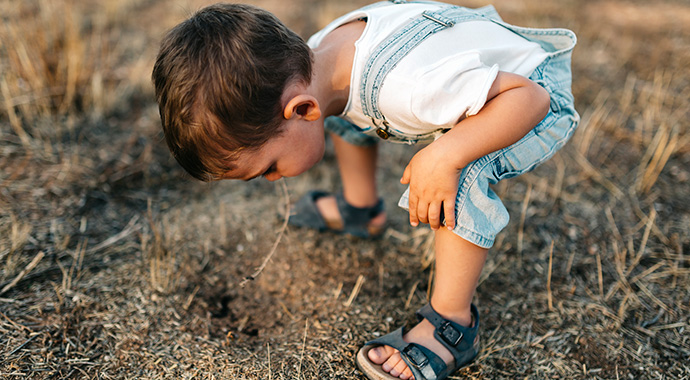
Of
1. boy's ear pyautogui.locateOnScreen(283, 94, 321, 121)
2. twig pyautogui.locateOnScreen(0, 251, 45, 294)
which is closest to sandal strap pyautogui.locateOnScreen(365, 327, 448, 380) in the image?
boy's ear pyautogui.locateOnScreen(283, 94, 321, 121)

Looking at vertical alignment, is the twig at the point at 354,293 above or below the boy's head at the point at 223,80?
below

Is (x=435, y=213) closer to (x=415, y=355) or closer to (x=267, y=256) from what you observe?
(x=415, y=355)

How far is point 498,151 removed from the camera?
1.49 metres

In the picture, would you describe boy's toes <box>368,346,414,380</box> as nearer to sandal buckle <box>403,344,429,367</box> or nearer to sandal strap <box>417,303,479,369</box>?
sandal buckle <box>403,344,429,367</box>

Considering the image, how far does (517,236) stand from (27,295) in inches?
76.9

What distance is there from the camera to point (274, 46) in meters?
1.38

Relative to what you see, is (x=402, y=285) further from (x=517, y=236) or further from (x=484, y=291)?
(x=517, y=236)

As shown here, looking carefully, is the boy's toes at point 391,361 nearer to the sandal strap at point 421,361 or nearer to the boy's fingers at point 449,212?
the sandal strap at point 421,361

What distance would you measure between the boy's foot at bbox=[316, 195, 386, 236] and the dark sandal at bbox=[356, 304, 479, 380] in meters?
0.59

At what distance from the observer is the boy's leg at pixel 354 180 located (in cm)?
202

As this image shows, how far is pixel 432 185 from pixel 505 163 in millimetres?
283

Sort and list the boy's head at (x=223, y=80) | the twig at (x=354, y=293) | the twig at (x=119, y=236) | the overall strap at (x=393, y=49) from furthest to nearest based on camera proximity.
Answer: the twig at (x=119, y=236) < the twig at (x=354, y=293) < the overall strap at (x=393, y=49) < the boy's head at (x=223, y=80)

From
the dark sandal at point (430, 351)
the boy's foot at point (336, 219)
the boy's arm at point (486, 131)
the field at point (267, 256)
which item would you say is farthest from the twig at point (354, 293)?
the boy's arm at point (486, 131)

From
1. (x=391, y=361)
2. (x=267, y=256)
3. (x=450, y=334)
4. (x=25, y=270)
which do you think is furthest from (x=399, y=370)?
(x=25, y=270)
